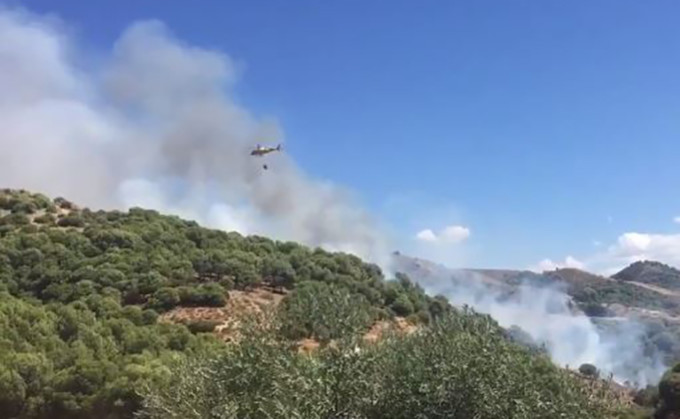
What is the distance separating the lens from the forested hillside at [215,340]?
918 inches

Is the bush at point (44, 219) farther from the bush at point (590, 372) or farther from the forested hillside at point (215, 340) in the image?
the bush at point (590, 372)

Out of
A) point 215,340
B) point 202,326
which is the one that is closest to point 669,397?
point 215,340

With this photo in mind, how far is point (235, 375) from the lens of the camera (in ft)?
86.5

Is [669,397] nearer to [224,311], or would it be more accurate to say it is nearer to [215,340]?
[215,340]

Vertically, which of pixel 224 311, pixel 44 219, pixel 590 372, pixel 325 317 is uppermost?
pixel 44 219

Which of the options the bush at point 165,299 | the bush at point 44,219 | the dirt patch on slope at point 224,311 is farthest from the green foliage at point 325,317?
the bush at point 44,219

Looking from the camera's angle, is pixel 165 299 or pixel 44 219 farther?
pixel 44 219

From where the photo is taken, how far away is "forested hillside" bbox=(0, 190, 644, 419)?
23.3 meters

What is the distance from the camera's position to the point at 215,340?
203ft

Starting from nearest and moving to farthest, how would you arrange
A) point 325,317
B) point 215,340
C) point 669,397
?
point 325,317 < point 215,340 < point 669,397

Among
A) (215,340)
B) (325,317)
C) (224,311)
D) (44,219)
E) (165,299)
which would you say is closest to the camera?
(325,317)

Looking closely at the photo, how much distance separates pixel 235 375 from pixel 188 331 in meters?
41.0

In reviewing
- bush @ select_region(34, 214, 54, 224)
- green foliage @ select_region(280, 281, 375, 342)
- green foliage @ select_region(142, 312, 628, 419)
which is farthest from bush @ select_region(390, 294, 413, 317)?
green foliage @ select_region(142, 312, 628, 419)

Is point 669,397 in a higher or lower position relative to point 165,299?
lower
